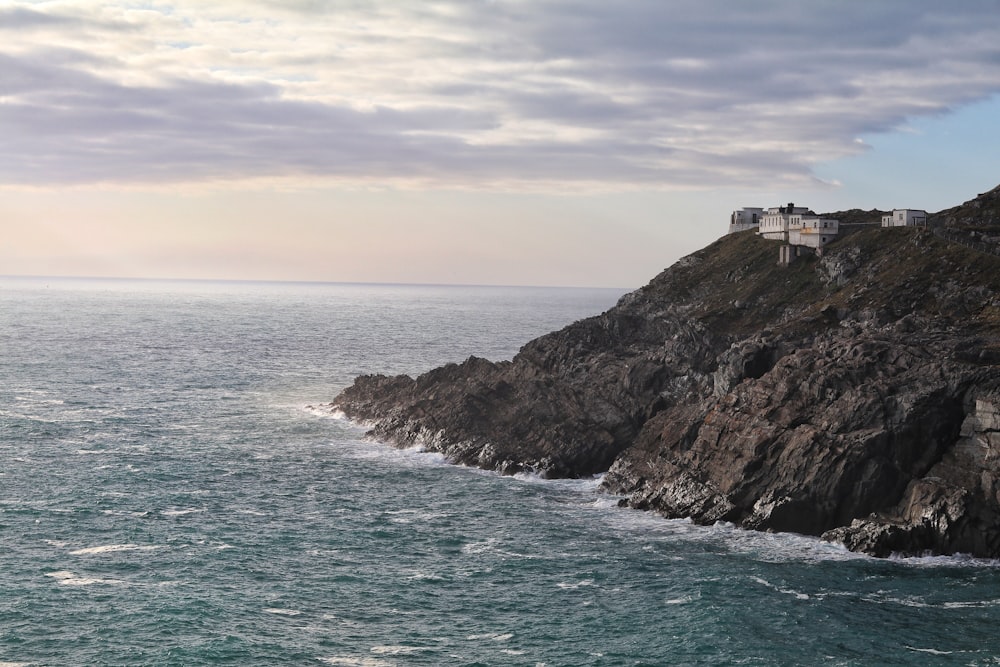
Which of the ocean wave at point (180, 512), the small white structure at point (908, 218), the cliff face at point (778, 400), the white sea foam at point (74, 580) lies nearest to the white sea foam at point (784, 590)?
the cliff face at point (778, 400)

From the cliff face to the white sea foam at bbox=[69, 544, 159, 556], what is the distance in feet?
124

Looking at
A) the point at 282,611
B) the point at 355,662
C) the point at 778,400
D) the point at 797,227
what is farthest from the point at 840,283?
the point at 355,662

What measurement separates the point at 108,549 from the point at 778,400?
56864mm

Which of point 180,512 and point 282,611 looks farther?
point 180,512

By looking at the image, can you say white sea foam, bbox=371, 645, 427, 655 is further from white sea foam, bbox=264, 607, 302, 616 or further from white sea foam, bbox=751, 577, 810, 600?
white sea foam, bbox=751, 577, 810, 600

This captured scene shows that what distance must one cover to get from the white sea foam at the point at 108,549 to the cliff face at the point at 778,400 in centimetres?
3781

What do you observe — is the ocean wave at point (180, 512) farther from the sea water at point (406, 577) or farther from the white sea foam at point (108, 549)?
the white sea foam at point (108, 549)

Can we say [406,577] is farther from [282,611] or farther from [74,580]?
[74,580]

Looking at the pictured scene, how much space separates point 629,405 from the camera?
105 meters

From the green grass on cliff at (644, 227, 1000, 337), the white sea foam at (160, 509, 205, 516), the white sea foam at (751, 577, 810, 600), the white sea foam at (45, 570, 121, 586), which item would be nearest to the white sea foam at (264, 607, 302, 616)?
the white sea foam at (45, 570, 121, 586)

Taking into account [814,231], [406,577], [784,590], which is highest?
[814,231]

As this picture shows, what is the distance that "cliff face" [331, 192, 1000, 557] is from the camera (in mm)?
77188

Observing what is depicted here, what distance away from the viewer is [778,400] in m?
86.1

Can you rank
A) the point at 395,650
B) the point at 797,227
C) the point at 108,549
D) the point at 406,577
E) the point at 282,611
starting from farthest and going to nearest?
the point at 797,227, the point at 108,549, the point at 406,577, the point at 282,611, the point at 395,650
